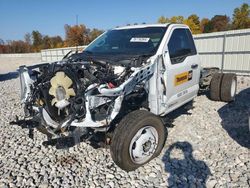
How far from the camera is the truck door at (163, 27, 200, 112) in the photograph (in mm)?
4321

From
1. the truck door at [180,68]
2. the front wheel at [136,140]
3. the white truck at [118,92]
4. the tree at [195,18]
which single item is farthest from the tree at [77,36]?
the tree at [195,18]

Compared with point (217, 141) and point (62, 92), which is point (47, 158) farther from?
point (217, 141)

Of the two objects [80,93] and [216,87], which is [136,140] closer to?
[80,93]

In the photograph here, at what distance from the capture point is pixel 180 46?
4809 mm

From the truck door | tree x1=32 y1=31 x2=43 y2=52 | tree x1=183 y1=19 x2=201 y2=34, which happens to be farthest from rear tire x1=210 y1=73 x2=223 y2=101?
tree x1=32 y1=31 x2=43 y2=52

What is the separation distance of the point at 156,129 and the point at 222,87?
3.60 m

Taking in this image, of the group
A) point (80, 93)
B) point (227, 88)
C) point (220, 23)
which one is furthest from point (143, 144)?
point (220, 23)

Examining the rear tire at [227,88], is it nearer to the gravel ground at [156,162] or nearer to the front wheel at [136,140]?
the gravel ground at [156,162]

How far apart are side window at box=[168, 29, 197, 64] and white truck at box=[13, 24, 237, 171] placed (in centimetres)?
2

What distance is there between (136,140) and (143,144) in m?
0.17

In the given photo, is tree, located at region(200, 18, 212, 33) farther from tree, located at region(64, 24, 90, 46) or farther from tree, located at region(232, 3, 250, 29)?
tree, located at region(64, 24, 90, 46)

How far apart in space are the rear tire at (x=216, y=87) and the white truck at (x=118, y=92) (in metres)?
2.08

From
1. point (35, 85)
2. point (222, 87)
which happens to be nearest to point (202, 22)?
point (222, 87)

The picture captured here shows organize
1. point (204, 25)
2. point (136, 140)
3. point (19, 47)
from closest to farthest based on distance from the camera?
point (136, 140)
point (204, 25)
point (19, 47)
